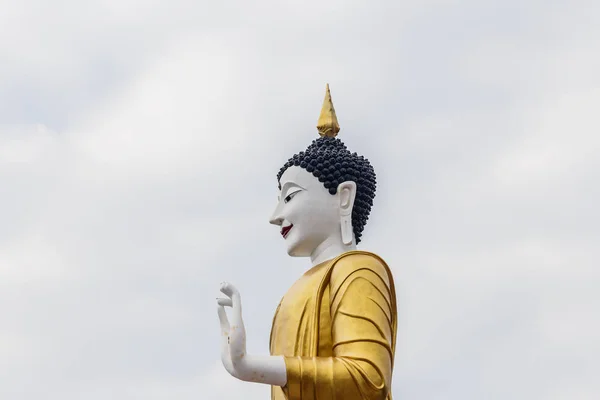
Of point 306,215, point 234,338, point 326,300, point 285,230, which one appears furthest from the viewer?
point 285,230

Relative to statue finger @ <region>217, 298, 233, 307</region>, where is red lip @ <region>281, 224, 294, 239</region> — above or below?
Result: above

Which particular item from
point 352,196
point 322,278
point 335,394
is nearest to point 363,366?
point 335,394

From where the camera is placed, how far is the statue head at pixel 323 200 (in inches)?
406

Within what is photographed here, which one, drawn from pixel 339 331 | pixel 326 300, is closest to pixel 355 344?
pixel 339 331

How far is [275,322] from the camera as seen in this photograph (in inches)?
403

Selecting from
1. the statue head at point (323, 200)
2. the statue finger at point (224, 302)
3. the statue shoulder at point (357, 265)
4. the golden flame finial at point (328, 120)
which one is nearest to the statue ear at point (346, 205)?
the statue head at point (323, 200)

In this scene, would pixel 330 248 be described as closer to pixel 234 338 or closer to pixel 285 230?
pixel 285 230

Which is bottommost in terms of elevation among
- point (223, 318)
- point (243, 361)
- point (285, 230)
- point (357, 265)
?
point (243, 361)

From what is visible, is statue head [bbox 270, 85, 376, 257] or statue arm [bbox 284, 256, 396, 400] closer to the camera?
statue arm [bbox 284, 256, 396, 400]

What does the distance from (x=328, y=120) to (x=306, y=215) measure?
0.99 meters

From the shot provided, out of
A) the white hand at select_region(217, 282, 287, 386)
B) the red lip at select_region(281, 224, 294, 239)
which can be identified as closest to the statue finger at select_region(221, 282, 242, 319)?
the white hand at select_region(217, 282, 287, 386)

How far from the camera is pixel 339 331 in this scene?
948 cm

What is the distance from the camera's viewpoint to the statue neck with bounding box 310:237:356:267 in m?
10.3

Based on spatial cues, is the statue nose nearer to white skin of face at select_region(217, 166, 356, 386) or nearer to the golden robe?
white skin of face at select_region(217, 166, 356, 386)
